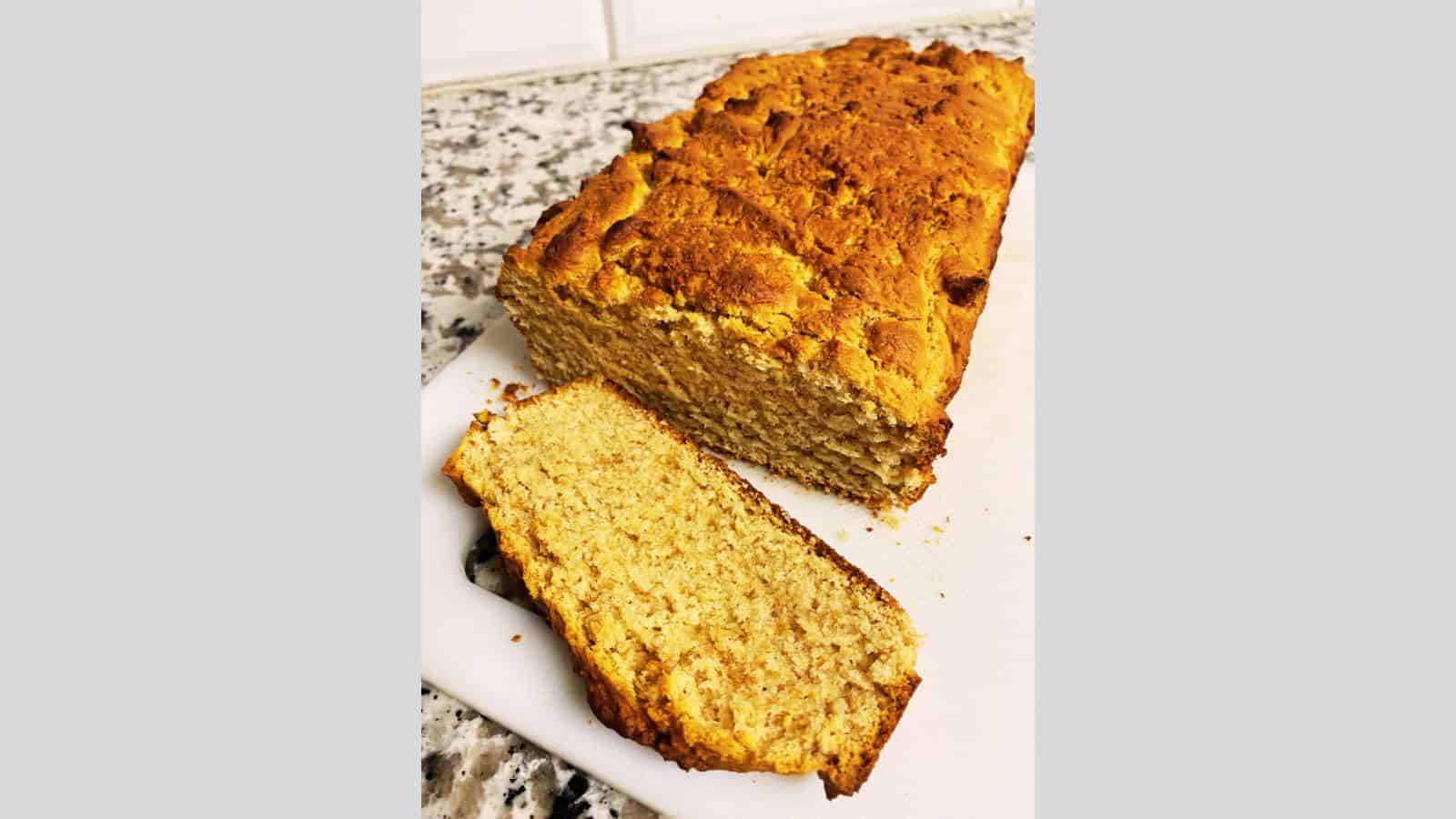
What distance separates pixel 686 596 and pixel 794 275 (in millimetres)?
832

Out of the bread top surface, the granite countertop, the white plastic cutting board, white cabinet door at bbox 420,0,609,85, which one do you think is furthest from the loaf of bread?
white cabinet door at bbox 420,0,609,85

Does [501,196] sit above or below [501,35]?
below

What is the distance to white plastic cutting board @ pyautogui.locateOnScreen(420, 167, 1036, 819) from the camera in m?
1.92

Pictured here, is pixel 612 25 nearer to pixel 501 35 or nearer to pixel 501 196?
pixel 501 35

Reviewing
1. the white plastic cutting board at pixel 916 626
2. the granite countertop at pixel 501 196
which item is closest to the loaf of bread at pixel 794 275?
the white plastic cutting board at pixel 916 626

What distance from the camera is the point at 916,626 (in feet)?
7.24

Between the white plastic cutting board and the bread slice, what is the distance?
0.11m

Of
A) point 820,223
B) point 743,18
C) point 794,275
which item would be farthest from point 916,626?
point 743,18

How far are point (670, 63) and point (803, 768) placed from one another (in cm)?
362

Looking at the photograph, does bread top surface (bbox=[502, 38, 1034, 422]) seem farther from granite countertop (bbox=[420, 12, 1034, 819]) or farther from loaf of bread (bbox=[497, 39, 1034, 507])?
granite countertop (bbox=[420, 12, 1034, 819])

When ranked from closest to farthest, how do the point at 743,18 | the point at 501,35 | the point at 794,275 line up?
the point at 794,275
the point at 501,35
the point at 743,18

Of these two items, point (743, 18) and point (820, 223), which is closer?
point (820, 223)

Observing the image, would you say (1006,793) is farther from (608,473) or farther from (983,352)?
(983,352)

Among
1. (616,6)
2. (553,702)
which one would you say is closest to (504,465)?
(553,702)
